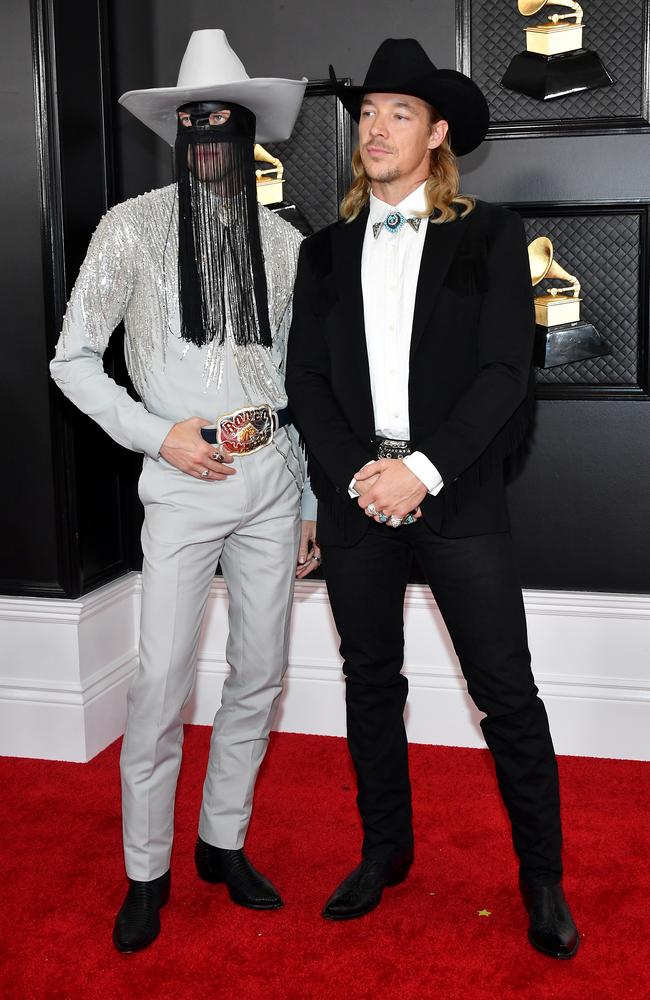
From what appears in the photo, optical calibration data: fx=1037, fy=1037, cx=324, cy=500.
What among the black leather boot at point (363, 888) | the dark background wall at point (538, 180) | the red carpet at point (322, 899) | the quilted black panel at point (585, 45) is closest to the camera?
the red carpet at point (322, 899)

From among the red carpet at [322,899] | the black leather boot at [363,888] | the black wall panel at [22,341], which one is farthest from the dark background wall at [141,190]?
the black leather boot at [363,888]

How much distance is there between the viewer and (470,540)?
2.18m

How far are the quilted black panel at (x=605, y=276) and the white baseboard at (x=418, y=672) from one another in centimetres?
68

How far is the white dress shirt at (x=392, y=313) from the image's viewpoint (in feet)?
7.25

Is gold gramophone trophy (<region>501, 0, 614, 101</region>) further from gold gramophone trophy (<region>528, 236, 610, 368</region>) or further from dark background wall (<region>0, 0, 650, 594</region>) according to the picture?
gold gramophone trophy (<region>528, 236, 610, 368</region>)

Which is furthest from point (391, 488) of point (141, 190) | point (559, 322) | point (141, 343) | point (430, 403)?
point (141, 190)

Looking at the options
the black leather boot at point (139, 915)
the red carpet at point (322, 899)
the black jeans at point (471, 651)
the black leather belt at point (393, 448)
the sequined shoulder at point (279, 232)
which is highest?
the sequined shoulder at point (279, 232)

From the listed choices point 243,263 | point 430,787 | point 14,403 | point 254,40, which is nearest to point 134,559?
point 14,403

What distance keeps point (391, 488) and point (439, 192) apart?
0.66m

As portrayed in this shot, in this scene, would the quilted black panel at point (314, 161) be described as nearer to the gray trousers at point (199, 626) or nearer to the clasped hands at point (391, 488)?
the gray trousers at point (199, 626)

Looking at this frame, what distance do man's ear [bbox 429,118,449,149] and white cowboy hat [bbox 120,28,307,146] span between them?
0.32m

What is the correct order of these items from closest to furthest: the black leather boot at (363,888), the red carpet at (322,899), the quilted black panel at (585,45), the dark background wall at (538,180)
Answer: the red carpet at (322,899), the black leather boot at (363,888), the quilted black panel at (585,45), the dark background wall at (538,180)

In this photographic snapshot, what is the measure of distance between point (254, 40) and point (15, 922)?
252cm

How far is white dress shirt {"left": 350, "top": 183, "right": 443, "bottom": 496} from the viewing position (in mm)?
2211
